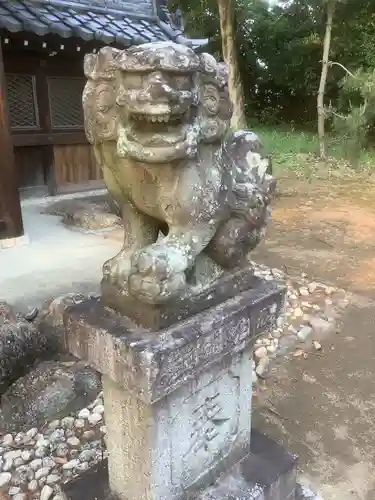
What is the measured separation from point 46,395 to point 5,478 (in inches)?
21.9

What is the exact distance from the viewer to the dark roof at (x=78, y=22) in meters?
5.64

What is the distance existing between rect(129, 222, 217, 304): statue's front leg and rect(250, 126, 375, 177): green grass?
314 inches

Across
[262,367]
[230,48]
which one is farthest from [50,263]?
[230,48]

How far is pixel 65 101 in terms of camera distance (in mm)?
7566

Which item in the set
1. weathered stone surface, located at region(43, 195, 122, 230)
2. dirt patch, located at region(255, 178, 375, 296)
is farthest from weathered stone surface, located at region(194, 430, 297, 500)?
weathered stone surface, located at region(43, 195, 122, 230)

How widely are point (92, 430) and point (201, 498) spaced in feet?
3.56

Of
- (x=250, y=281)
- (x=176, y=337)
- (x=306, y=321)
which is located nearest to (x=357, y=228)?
(x=306, y=321)

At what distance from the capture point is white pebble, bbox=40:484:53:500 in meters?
2.15

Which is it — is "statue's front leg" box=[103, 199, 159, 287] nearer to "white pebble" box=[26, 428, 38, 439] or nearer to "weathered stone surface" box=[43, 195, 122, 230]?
"white pebble" box=[26, 428, 38, 439]

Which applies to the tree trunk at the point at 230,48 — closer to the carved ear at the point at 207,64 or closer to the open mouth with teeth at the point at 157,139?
the carved ear at the point at 207,64

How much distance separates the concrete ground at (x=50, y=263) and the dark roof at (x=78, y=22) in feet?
8.10

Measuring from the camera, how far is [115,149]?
1410 millimetres

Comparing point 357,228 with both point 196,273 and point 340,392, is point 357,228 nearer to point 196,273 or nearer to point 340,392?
point 340,392

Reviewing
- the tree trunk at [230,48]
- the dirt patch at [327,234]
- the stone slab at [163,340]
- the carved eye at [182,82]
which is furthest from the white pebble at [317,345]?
the tree trunk at [230,48]
